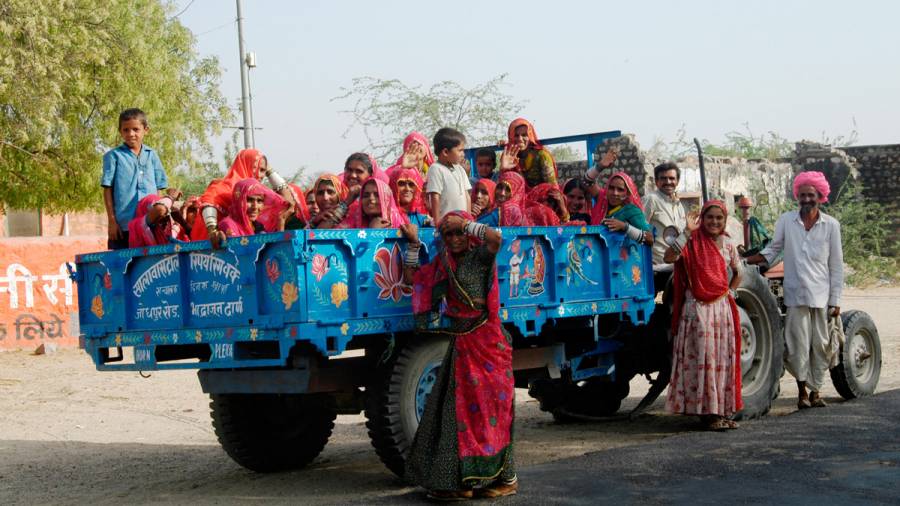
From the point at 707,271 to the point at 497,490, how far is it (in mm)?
2973

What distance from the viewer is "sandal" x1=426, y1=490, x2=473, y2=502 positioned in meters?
5.93

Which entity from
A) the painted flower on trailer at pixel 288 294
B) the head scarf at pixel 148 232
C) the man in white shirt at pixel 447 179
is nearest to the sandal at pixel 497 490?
the painted flower on trailer at pixel 288 294

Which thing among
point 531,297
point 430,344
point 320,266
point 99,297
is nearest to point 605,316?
point 531,297

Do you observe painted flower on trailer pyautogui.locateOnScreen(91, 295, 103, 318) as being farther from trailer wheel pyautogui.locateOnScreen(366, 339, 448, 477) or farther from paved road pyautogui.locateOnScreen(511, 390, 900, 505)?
paved road pyautogui.locateOnScreen(511, 390, 900, 505)

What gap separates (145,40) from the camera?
18375 millimetres

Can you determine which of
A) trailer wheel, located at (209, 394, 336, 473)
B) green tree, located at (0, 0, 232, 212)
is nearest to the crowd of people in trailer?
trailer wheel, located at (209, 394, 336, 473)

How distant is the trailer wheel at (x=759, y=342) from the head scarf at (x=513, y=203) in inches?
75.7

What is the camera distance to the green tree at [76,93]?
49.8ft

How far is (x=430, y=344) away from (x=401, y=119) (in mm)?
22034

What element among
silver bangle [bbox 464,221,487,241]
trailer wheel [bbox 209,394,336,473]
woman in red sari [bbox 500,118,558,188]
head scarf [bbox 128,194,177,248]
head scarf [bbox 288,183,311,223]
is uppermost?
woman in red sari [bbox 500,118,558,188]

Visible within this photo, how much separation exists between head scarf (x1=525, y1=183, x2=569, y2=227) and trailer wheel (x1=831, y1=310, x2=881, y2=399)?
2.81 meters

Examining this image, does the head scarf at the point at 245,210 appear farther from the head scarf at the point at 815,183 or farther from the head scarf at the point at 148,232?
the head scarf at the point at 815,183

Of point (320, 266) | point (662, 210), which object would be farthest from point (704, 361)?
point (320, 266)

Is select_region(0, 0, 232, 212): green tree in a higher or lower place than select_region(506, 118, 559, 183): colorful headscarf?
higher
